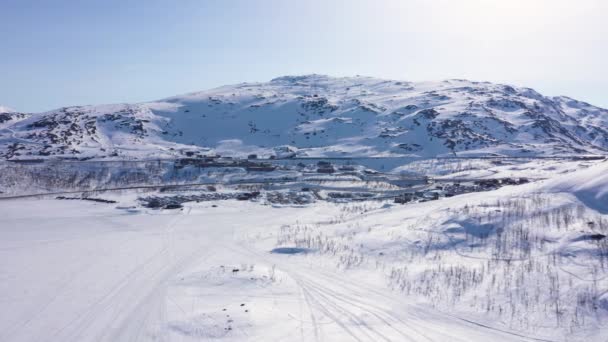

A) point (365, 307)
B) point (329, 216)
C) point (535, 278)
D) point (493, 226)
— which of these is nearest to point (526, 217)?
point (493, 226)

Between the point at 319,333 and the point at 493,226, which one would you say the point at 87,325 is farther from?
the point at 493,226

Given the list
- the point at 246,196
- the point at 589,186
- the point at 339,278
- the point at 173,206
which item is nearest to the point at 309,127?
the point at 246,196

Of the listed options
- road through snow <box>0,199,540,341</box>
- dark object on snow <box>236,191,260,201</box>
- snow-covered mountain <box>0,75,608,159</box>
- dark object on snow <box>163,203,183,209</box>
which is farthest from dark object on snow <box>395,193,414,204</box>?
snow-covered mountain <box>0,75,608,159</box>

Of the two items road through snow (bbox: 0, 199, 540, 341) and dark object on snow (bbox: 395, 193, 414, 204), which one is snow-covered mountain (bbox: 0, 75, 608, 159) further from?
road through snow (bbox: 0, 199, 540, 341)

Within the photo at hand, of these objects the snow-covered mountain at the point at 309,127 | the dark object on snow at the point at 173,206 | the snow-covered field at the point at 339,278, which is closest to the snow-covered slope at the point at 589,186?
the snow-covered field at the point at 339,278

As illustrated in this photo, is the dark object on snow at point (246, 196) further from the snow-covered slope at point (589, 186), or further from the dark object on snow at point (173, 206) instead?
the snow-covered slope at point (589, 186)
